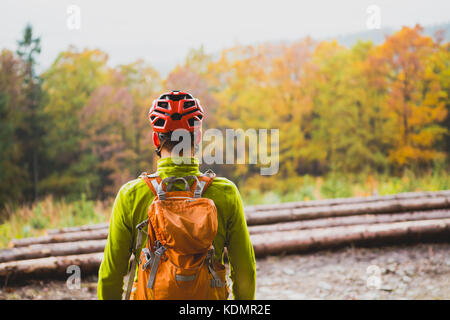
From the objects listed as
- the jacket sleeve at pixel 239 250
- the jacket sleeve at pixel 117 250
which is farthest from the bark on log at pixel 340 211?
the jacket sleeve at pixel 117 250

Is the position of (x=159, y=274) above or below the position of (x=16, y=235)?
above

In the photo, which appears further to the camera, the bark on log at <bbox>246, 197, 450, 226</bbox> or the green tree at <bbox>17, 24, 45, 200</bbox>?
the green tree at <bbox>17, 24, 45, 200</bbox>

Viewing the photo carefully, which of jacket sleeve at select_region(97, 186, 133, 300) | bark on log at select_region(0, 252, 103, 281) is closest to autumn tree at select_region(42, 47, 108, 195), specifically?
bark on log at select_region(0, 252, 103, 281)

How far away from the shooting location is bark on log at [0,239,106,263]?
17.2ft

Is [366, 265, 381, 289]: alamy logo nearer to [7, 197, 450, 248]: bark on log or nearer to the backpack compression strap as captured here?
[7, 197, 450, 248]: bark on log

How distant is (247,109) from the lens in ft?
75.2

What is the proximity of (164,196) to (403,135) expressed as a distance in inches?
771

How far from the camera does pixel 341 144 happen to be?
20344mm

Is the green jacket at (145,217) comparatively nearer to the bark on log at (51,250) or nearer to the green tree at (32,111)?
the bark on log at (51,250)

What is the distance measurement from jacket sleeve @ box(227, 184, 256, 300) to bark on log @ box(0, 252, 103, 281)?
3.54 m

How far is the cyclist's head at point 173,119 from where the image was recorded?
1921 mm
